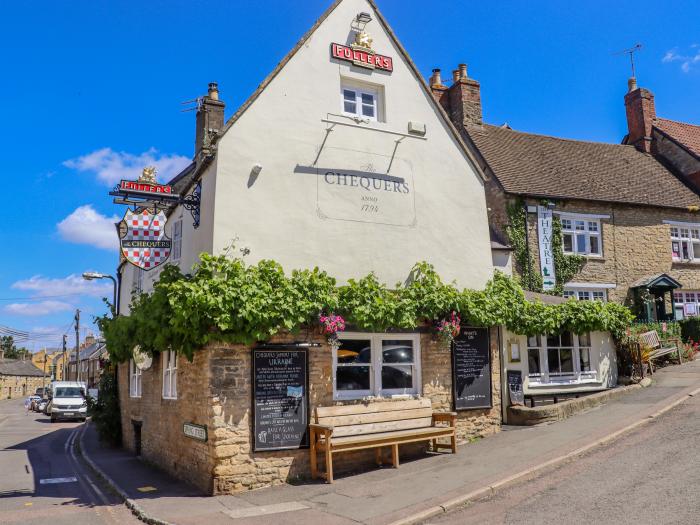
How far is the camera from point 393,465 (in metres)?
11.0

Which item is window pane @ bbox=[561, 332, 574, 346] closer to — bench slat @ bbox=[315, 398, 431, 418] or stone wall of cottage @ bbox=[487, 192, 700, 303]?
bench slat @ bbox=[315, 398, 431, 418]

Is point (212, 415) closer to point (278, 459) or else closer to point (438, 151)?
point (278, 459)

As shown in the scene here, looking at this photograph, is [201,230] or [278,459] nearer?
[278,459]

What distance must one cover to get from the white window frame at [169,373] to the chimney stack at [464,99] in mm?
17524

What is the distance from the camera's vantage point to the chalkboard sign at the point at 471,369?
41.3ft

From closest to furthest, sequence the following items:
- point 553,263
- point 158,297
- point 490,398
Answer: point 158,297, point 490,398, point 553,263

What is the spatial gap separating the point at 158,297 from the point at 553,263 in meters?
16.8

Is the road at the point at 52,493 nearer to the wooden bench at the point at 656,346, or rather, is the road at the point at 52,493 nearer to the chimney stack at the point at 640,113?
the wooden bench at the point at 656,346

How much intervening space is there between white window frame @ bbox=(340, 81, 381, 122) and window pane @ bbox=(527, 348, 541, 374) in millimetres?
7199

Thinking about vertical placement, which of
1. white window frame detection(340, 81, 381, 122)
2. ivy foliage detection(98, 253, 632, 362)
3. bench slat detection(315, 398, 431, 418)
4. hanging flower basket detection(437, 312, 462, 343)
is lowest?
bench slat detection(315, 398, 431, 418)

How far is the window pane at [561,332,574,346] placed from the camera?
16.0m

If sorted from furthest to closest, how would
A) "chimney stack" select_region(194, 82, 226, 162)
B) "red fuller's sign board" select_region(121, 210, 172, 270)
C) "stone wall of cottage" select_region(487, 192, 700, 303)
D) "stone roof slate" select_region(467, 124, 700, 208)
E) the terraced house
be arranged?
"stone roof slate" select_region(467, 124, 700, 208) → "stone wall of cottage" select_region(487, 192, 700, 303) → the terraced house → "chimney stack" select_region(194, 82, 226, 162) → "red fuller's sign board" select_region(121, 210, 172, 270)

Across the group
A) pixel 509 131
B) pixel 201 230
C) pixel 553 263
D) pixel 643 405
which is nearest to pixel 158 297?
pixel 201 230

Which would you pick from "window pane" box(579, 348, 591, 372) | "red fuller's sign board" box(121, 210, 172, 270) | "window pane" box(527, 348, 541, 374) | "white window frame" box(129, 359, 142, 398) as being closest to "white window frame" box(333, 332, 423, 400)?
"red fuller's sign board" box(121, 210, 172, 270)
